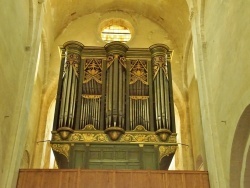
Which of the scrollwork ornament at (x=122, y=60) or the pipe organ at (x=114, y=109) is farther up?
the scrollwork ornament at (x=122, y=60)

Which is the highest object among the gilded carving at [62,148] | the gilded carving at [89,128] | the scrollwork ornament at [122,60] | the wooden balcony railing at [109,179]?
the scrollwork ornament at [122,60]

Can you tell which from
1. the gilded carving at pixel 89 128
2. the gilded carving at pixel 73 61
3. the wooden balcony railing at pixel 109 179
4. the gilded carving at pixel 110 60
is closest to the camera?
the wooden balcony railing at pixel 109 179

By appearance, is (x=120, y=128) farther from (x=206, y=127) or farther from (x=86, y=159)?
(x=206, y=127)

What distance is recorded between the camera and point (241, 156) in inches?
315

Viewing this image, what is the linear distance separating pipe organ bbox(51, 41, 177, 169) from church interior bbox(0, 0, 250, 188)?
7 centimetres

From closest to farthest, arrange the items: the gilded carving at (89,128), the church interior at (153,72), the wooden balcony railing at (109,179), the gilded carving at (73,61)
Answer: the church interior at (153,72)
the wooden balcony railing at (109,179)
the gilded carving at (89,128)
the gilded carving at (73,61)

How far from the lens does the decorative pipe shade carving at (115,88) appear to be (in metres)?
10.8

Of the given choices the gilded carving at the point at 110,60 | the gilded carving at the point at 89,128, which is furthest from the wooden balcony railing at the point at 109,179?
the gilded carving at the point at 110,60

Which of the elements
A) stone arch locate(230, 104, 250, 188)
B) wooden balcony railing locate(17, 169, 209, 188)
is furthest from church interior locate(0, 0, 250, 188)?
wooden balcony railing locate(17, 169, 209, 188)

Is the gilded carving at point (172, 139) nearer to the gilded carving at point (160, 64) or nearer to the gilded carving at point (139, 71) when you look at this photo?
the gilded carving at point (139, 71)

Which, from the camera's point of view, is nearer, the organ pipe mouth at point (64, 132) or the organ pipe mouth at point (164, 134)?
the organ pipe mouth at point (64, 132)

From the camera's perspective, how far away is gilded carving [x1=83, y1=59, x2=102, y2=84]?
11.8 meters

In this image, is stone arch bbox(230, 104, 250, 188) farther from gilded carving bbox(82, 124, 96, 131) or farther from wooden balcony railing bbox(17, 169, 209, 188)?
gilded carving bbox(82, 124, 96, 131)

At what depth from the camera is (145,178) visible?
29.8ft
